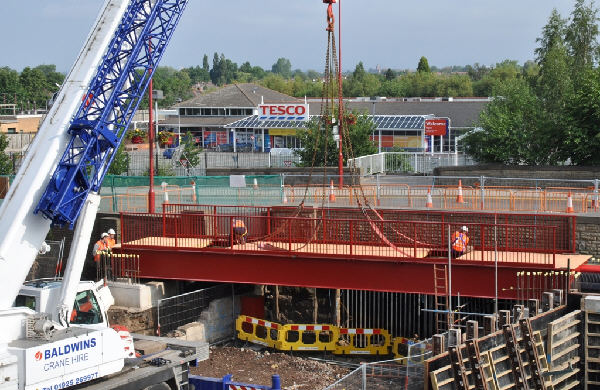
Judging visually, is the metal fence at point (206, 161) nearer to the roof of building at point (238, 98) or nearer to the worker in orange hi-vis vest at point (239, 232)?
the worker in orange hi-vis vest at point (239, 232)

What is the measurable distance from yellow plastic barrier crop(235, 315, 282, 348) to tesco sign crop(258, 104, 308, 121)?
4073 centimetres

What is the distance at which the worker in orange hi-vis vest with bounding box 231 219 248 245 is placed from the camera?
26.0 metres

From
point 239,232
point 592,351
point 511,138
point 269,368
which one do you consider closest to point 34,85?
point 511,138

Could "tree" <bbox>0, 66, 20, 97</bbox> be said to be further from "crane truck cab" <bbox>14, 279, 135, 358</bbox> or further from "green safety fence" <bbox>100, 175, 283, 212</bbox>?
"crane truck cab" <bbox>14, 279, 135, 358</bbox>

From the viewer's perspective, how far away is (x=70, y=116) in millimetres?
17062

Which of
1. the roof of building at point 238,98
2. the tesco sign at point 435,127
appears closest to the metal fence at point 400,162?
the tesco sign at point 435,127

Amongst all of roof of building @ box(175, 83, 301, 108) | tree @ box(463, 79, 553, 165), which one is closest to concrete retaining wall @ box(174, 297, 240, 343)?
tree @ box(463, 79, 553, 165)

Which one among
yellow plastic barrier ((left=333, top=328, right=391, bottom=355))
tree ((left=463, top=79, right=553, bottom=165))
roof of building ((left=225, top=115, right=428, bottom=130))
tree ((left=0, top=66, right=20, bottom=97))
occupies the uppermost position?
tree ((left=0, top=66, right=20, bottom=97))

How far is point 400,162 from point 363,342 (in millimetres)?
22740

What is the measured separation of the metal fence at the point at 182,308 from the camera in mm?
24295

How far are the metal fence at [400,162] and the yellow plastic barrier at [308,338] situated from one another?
1786cm

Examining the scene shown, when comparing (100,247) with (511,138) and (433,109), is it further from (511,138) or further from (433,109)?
(433,109)

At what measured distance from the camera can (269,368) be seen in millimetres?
22516

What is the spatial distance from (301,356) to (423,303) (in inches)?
152
